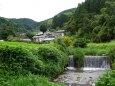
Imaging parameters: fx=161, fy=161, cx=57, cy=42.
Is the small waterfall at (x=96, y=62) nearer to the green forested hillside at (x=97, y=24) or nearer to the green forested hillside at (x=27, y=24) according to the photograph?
the green forested hillside at (x=97, y=24)

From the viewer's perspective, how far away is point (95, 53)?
53.9ft

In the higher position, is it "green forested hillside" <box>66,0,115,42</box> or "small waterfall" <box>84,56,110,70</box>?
"green forested hillside" <box>66,0,115,42</box>

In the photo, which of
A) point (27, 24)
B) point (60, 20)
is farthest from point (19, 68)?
point (27, 24)

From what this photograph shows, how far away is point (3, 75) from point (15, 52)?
1507 millimetres

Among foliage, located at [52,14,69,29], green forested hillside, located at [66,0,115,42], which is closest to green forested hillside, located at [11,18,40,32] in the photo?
foliage, located at [52,14,69,29]

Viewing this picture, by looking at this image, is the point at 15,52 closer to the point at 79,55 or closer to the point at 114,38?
the point at 79,55

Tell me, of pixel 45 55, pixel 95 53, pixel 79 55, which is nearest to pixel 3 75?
pixel 45 55

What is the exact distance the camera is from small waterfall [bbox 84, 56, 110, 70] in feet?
48.2

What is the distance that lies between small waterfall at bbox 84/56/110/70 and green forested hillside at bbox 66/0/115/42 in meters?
11.2

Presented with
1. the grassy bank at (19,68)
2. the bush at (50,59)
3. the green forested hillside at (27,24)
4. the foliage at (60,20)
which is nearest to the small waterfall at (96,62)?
the bush at (50,59)

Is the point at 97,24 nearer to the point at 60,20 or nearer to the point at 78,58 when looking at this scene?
the point at 78,58

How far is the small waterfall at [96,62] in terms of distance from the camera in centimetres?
1469

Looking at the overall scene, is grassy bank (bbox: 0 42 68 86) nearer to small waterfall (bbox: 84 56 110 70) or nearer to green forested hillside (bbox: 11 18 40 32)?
small waterfall (bbox: 84 56 110 70)

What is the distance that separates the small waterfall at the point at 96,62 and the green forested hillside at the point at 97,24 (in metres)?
11.2
